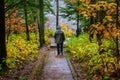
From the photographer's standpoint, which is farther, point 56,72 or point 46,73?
point 56,72

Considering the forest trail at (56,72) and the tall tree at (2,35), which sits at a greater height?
the tall tree at (2,35)

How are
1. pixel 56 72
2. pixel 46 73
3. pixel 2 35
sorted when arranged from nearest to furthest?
pixel 2 35 → pixel 46 73 → pixel 56 72

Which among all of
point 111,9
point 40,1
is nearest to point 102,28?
point 111,9

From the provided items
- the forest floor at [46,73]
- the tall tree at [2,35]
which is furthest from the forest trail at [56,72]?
the tall tree at [2,35]

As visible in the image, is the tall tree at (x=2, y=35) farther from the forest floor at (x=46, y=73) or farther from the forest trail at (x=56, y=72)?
the forest trail at (x=56, y=72)

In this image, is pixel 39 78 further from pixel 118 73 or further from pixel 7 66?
pixel 118 73

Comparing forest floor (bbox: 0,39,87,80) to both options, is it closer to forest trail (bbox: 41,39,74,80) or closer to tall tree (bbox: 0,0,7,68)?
forest trail (bbox: 41,39,74,80)

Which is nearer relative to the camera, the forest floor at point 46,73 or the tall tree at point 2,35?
the forest floor at point 46,73

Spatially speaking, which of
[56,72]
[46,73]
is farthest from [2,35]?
[56,72]

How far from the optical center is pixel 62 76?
46.0 ft

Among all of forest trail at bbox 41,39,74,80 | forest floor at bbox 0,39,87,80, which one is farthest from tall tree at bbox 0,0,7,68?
forest trail at bbox 41,39,74,80

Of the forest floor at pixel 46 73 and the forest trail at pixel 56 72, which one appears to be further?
the forest trail at pixel 56 72

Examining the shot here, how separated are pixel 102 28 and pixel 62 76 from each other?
3719mm

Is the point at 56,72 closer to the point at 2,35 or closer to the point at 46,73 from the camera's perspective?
the point at 46,73
